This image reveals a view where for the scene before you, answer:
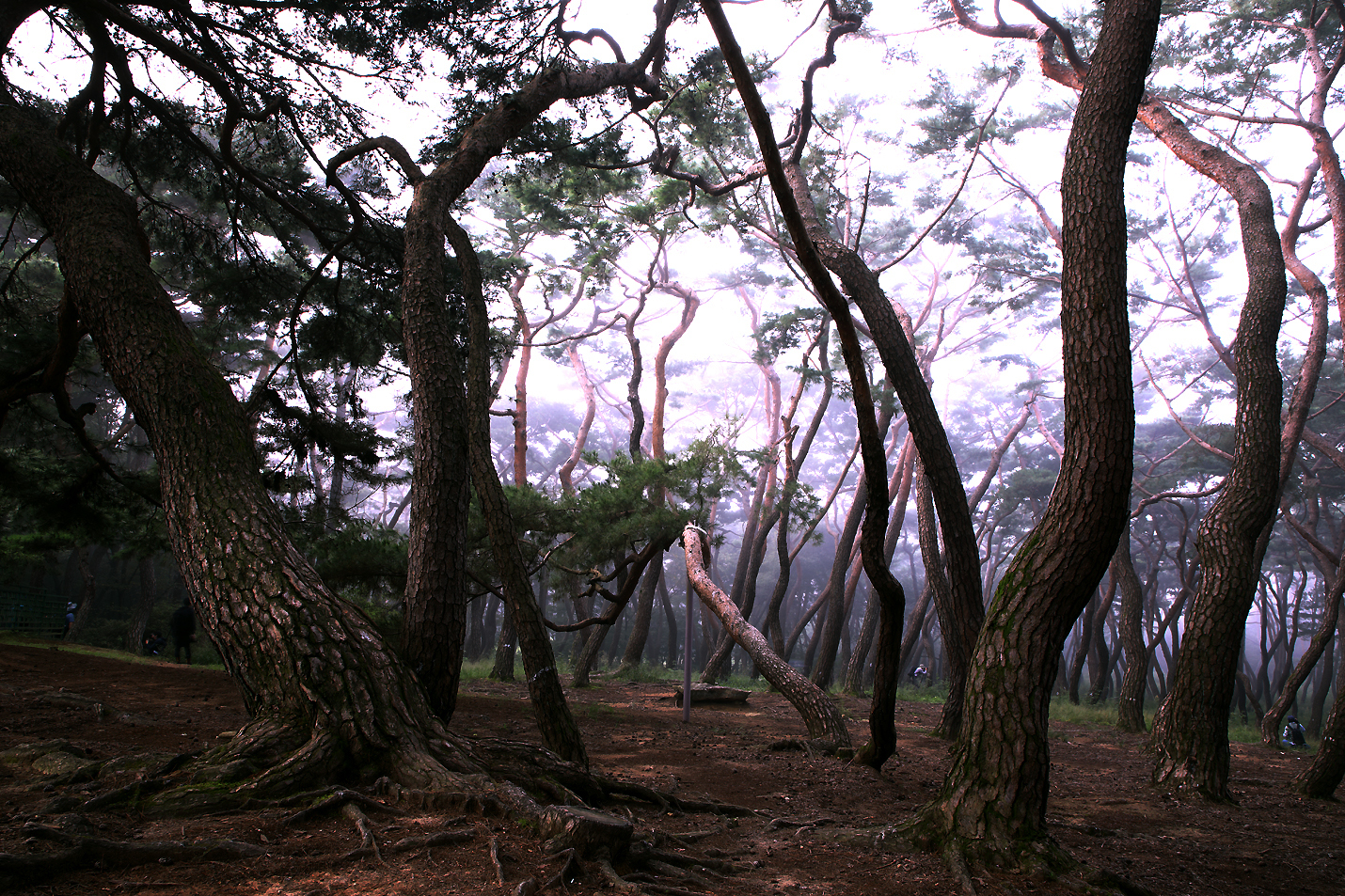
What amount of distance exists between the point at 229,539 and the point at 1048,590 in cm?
371

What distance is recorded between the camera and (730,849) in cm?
365

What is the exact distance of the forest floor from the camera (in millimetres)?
2537

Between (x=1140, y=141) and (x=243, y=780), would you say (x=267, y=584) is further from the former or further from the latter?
(x=1140, y=141)

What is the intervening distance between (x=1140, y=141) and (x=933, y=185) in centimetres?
398

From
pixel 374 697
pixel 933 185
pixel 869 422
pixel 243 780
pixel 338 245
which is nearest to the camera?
pixel 243 780

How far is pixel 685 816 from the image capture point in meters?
4.24

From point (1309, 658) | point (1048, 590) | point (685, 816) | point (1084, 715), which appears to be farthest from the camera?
point (1084, 715)

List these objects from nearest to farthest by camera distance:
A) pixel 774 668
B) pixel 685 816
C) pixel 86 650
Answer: pixel 685 816
pixel 774 668
pixel 86 650

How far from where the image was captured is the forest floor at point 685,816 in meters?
2.54

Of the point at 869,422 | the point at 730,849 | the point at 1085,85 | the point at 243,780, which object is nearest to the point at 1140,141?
the point at 1085,85

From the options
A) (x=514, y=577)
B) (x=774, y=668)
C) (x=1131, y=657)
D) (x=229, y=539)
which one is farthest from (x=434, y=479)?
(x=1131, y=657)

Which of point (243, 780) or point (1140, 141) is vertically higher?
point (1140, 141)

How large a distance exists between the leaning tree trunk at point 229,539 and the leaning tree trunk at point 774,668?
15.8 ft

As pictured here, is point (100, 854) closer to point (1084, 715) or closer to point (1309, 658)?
point (1309, 658)
